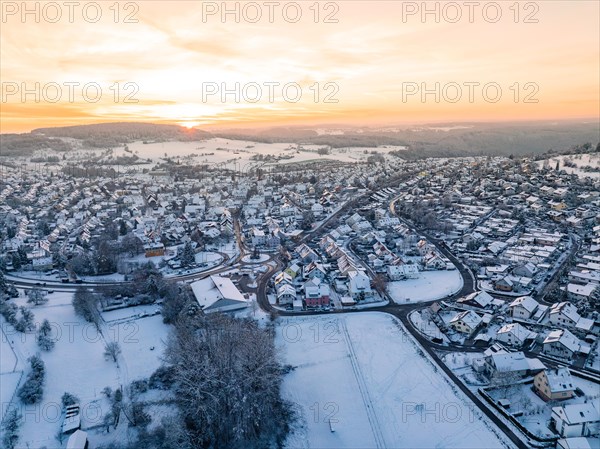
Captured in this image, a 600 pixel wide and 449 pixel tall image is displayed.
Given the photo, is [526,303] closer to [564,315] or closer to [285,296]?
[564,315]

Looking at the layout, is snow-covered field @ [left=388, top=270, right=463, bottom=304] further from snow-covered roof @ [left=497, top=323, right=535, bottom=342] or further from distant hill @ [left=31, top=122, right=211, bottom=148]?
distant hill @ [left=31, top=122, right=211, bottom=148]

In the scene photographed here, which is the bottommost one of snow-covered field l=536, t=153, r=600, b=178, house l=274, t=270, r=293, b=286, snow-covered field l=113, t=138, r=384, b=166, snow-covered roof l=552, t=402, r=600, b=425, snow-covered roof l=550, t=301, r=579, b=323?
snow-covered roof l=552, t=402, r=600, b=425

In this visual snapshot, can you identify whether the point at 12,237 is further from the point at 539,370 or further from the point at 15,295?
the point at 539,370

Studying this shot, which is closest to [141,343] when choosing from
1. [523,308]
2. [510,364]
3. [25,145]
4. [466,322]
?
[466,322]

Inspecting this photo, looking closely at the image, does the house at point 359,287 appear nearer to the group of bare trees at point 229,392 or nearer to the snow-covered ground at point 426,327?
the snow-covered ground at point 426,327

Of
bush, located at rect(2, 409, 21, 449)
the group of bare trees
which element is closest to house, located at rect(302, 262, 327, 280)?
the group of bare trees

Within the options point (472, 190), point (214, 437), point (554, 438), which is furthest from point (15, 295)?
point (472, 190)
